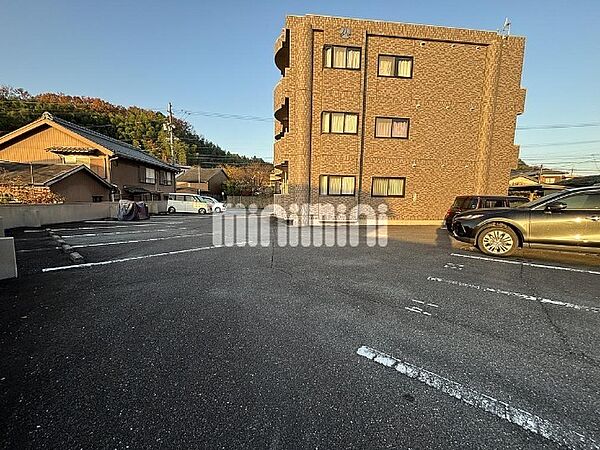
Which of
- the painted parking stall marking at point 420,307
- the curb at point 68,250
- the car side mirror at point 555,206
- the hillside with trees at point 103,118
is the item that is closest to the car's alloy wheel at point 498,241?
the car side mirror at point 555,206

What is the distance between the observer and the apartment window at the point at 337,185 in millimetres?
14376

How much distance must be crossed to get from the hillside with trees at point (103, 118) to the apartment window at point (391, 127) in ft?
115

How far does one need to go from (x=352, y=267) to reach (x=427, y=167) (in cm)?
1112

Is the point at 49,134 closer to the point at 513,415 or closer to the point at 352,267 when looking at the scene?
the point at 352,267

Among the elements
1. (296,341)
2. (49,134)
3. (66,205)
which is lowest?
(296,341)

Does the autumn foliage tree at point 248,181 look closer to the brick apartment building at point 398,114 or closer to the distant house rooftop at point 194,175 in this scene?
the distant house rooftop at point 194,175

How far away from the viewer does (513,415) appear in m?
1.88

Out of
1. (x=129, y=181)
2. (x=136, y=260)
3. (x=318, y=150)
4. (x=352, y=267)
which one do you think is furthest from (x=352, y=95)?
(x=129, y=181)

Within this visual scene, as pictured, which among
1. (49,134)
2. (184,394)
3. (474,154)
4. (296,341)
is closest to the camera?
(184,394)

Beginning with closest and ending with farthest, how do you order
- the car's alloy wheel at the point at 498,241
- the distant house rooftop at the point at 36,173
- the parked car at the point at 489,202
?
the car's alloy wheel at the point at 498,241 → the parked car at the point at 489,202 → the distant house rooftop at the point at 36,173

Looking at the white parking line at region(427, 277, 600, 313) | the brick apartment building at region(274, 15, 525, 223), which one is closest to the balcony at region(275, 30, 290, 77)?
the brick apartment building at region(274, 15, 525, 223)

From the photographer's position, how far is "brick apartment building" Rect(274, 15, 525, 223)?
13.7 metres

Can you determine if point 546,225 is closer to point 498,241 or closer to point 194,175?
point 498,241

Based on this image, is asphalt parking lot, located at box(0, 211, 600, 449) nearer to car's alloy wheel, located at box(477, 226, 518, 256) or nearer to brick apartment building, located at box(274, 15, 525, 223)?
car's alloy wheel, located at box(477, 226, 518, 256)
